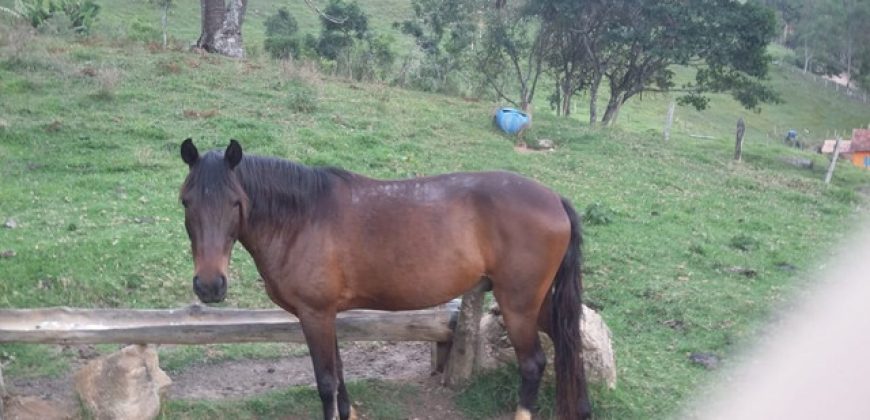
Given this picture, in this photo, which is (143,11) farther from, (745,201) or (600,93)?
(745,201)

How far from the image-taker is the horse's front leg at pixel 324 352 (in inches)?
225

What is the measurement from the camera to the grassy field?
796 cm

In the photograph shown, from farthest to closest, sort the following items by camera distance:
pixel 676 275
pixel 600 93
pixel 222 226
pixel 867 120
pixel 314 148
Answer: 1. pixel 867 120
2. pixel 600 93
3. pixel 314 148
4. pixel 676 275
5. pixel 222 226

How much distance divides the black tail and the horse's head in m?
2.40

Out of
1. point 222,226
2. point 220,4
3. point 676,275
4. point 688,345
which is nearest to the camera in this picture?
point 222,226

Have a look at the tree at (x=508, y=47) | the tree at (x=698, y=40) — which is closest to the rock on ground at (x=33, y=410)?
the tree at (x=698, y=40)

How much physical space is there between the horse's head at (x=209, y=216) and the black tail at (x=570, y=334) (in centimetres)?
240

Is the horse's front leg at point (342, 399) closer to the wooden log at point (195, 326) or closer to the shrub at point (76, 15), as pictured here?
the wooden log at point (195, 326)

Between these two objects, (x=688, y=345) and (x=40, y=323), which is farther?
(x=688, y=345)

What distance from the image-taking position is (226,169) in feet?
17.1

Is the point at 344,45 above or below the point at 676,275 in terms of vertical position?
above

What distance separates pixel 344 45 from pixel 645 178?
671 inches

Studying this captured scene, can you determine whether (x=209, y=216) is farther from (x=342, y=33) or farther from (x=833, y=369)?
(x=342, y=33)

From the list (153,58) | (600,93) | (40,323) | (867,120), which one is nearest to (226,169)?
(40,323)
